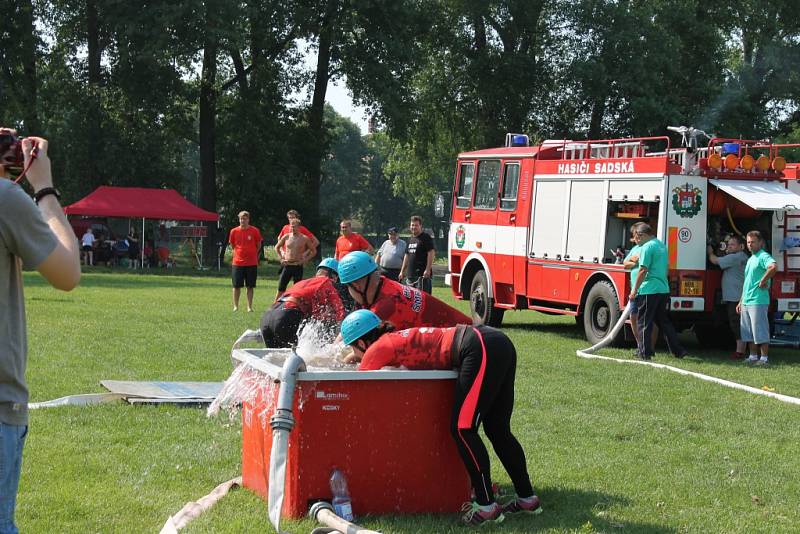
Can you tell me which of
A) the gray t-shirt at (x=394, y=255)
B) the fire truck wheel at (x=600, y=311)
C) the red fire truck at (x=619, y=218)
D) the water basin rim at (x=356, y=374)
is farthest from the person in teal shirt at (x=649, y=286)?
the water basin rim at (x=356, y=374)

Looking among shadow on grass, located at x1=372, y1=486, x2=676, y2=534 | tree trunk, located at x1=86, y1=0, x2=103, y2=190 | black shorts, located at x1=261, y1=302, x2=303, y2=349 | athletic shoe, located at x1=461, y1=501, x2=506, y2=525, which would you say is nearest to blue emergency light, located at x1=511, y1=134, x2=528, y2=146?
black shorts, located at x1=261, y1=302, x2=303, y2=349

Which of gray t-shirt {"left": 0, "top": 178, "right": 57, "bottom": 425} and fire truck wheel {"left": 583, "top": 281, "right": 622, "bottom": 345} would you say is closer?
gray t-shirt {"left": 0, "top": 178, "right": 57, "bottom": 425}

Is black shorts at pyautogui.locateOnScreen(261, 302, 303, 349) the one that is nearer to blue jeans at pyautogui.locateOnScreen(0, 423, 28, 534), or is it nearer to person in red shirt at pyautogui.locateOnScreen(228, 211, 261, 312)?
blue jeans at pyautogui.locateOnScreen(0, 423, 28, 534)

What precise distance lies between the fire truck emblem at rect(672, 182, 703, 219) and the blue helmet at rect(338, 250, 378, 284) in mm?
9328

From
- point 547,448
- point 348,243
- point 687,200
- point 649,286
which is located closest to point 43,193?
point 547,448

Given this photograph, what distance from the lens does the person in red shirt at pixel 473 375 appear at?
6484 millimetres

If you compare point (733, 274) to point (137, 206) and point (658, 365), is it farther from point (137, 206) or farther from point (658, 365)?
point (137, 206)

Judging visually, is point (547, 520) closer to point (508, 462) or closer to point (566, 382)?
point (508, 462)

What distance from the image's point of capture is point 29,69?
1859 inches

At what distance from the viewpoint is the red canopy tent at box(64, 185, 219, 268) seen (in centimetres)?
3969

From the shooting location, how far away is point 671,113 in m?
42.8

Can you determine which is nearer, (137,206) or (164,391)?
(164,391)

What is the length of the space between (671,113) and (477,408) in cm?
3820

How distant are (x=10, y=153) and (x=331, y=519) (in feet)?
9.52
